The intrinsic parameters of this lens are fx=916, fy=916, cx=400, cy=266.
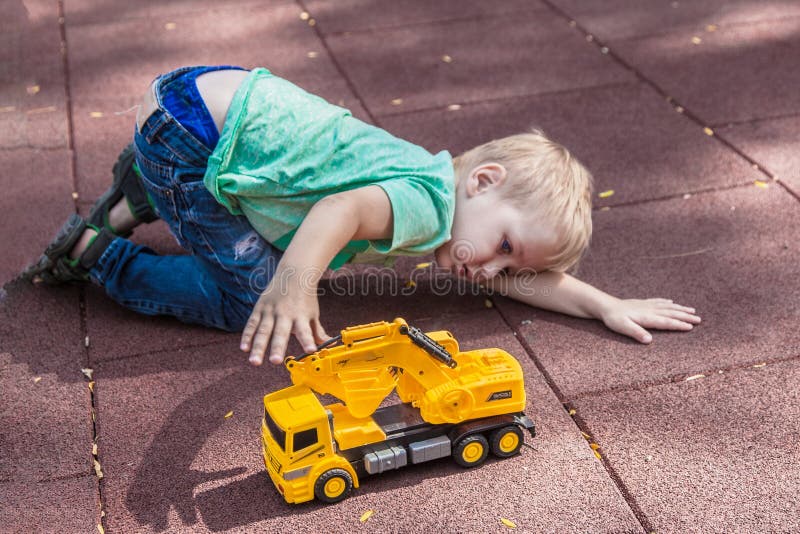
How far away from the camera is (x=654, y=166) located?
171 inches

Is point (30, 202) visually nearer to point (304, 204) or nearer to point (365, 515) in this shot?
point (304, 204)

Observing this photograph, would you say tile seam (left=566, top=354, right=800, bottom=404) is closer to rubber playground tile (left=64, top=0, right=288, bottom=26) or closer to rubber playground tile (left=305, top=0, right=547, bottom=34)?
rubber playground tile (left=305, top=0, right=547, bottom=34)

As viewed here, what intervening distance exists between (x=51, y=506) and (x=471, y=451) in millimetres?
1193

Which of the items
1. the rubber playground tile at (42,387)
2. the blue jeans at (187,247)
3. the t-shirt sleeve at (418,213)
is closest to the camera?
the rubber playground tile at (42,387)

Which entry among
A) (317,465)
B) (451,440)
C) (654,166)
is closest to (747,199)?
(654,166)

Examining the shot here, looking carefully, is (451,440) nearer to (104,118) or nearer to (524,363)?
(524,363)

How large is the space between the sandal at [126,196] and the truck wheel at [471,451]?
1.72 metres

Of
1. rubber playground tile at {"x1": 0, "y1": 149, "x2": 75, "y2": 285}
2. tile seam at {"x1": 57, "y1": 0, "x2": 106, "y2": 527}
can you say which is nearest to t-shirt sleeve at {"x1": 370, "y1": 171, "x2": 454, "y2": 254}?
tile seam at {"x1": 57, "y1": 0, "x2": 106, "y2": 527}

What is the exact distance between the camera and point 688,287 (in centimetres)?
354

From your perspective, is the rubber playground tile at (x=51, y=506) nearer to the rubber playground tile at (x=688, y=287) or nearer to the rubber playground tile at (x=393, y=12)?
the rubber playground tile at (x=688, y=287)

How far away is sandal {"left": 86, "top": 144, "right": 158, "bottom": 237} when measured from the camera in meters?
3.61

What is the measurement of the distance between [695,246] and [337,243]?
1.73m

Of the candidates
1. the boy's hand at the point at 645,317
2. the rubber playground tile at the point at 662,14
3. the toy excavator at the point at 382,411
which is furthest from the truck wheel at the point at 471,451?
the rubber playground tile at the point at 662,14

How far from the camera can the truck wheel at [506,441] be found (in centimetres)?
267
